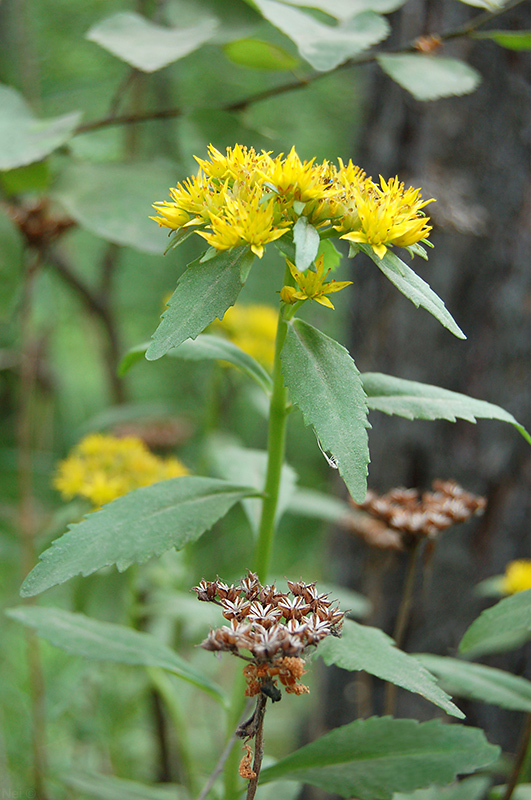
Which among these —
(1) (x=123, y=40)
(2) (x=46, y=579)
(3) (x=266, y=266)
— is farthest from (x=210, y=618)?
(3) (x=266, y=266)

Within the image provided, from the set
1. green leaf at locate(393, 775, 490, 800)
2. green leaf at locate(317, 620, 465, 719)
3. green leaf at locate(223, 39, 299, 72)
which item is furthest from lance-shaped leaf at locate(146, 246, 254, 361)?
green leaf at locate(393, 775, 490, 800)

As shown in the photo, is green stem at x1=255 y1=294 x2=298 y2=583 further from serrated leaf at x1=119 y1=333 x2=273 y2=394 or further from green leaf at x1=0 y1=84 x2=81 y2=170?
green leaf at x1=0 y1=84 x2=81 y2=170

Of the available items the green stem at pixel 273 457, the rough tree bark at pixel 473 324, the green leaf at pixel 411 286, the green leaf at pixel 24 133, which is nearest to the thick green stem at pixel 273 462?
the green stem at pixel 273 457

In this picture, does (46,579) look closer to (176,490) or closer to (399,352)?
(176,490)

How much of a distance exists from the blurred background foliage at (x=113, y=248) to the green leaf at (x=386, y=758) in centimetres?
28

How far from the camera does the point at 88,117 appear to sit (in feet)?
4.72

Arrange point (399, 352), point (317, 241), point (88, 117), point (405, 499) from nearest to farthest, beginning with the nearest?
point (317, 241), point (405, 499), point (399, 352), point (88, 117)

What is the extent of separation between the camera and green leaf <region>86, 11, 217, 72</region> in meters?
0.69

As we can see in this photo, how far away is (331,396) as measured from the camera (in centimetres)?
42

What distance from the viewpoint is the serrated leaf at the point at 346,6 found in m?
0.70

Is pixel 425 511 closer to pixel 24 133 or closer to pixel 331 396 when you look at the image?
pixel 331 396

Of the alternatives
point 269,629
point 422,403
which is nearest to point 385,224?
point 422,403

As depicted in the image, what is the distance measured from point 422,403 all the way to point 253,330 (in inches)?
26.1

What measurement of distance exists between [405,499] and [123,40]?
2.11ft
